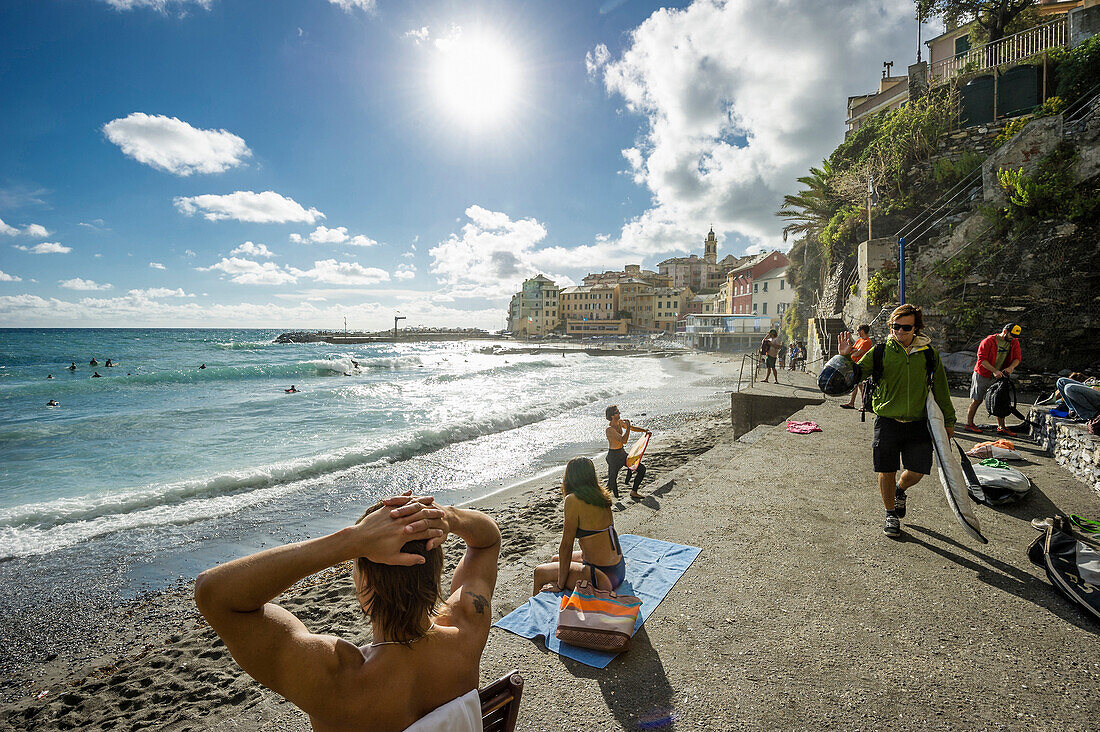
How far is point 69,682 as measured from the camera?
386 cm

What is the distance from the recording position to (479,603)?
152 centimetres

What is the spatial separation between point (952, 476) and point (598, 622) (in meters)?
3.28

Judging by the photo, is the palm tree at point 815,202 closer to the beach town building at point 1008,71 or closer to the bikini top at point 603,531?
the beach town building at point 1008,71

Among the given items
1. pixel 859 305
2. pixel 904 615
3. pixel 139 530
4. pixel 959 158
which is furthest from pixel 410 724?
pixel 959 158

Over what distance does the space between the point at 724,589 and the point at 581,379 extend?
25.6m

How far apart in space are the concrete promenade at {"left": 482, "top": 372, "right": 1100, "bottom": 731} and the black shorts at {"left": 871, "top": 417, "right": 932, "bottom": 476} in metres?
0.62

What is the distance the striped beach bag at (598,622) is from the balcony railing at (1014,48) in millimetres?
20567

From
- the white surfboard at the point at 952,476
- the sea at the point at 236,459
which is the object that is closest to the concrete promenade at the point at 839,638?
the white surfboard at the point at 952,476

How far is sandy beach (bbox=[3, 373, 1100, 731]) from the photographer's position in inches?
90.3

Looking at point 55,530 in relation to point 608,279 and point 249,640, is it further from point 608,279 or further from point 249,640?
point 608,279

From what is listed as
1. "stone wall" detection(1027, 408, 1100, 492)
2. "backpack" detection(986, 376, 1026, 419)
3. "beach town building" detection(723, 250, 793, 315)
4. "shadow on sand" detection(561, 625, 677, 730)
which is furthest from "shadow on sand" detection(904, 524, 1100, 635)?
"beach town building" detection(723, 250, 793, 315)

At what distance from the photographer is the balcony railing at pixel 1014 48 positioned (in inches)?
546

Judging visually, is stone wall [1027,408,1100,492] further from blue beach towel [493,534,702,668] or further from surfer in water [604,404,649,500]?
surfer in water [604,404,649,500]

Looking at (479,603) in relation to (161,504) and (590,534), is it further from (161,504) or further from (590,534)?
(161,504)
